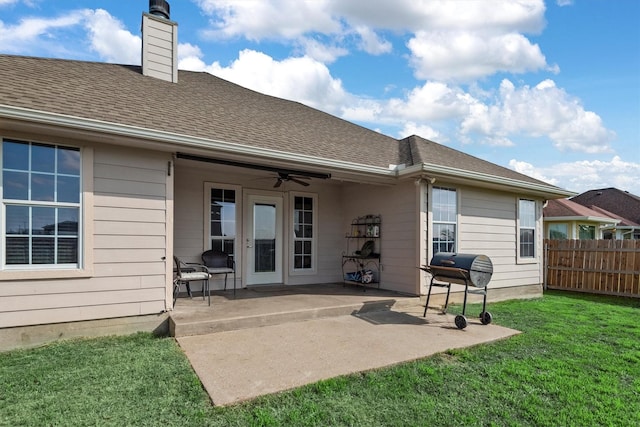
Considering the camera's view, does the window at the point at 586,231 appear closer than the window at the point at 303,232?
No

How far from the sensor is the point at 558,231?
14.9 metres

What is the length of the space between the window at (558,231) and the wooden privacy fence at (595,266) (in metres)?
6.54

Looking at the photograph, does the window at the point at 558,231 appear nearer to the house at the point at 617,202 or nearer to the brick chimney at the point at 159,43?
the house at the point at 617,202

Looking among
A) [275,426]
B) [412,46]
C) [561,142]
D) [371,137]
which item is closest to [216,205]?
[371,137]

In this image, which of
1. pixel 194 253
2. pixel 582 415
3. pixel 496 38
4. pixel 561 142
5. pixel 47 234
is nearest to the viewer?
pixel 582 415

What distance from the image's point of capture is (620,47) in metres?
7.16

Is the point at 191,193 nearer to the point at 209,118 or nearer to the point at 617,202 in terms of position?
the point at 209,118

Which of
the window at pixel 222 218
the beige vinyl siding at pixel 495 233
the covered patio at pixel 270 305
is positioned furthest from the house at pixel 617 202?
the window at pixel 222 218

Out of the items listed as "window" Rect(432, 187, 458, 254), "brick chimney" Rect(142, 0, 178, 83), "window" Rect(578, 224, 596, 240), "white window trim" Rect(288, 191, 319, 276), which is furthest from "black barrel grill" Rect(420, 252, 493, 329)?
"window" Rect(578, 224, 596, 240)

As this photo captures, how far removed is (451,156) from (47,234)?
23.4 feet

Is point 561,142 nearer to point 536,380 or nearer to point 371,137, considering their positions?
point 371,137

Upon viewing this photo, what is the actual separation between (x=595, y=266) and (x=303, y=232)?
740 centimetres

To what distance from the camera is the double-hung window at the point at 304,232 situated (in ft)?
24.8

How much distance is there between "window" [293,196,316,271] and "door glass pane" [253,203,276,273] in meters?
0.50
